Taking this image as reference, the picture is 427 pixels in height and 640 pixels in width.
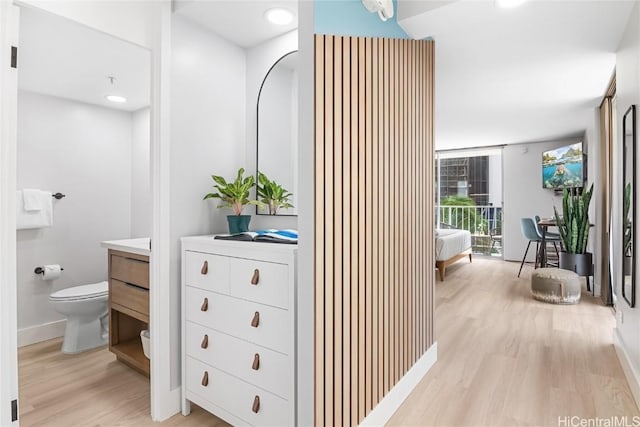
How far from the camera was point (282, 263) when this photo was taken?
1.44 m

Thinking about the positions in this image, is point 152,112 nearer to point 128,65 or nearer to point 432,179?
point 128,65

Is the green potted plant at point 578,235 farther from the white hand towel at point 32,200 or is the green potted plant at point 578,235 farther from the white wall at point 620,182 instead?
the white hand towel at point 32,200

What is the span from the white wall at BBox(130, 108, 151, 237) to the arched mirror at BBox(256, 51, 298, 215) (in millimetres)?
1764

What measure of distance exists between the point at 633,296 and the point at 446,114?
3.12 metres

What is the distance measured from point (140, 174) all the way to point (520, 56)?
3471 mm

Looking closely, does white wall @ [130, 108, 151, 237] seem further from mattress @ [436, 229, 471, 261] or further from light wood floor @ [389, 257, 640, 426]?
mattress @ [436, 229, 471, 261]

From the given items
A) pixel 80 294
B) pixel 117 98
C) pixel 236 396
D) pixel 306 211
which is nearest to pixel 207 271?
pixel 236 396

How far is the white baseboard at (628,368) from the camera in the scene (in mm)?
1915

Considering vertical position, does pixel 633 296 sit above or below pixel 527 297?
above

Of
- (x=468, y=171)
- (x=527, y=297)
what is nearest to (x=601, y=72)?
(x=527, y=297)

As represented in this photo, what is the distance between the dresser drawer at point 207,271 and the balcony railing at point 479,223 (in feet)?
21.5

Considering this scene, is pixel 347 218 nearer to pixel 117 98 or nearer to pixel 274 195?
pixel 274 195

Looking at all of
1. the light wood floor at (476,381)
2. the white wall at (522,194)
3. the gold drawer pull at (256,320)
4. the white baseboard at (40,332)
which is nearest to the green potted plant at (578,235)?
the light wood floor at (476,381)
